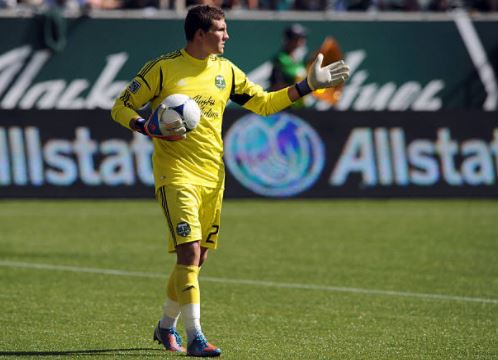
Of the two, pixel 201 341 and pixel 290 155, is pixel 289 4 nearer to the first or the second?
pixel 290 155

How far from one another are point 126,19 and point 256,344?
15.9m

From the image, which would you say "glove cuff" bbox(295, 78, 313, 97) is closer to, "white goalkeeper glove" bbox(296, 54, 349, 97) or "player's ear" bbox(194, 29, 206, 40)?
"white goalkeeper glove" bbox(296, 54, 349, 97)

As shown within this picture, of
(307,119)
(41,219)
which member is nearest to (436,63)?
(307,119)

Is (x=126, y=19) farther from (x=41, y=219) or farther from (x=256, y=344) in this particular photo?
(x=256, y=344)

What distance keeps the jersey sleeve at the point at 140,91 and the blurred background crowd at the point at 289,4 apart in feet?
48.0

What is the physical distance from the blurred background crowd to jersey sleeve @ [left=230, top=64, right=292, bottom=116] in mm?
14282

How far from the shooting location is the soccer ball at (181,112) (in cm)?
738

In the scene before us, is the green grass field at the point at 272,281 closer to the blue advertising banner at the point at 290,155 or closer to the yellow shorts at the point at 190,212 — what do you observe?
the blue advertising banner at the point at 290,155

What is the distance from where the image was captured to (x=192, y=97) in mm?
7770

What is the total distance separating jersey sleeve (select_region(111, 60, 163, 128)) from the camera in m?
7.72

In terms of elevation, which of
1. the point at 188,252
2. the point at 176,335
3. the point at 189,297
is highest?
the point at 188,252

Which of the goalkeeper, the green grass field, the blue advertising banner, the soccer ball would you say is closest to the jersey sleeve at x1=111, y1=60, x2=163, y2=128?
the goalkeeper

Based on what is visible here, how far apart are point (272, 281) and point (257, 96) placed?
3452 millimetres

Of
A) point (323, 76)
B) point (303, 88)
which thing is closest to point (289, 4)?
point (303, 88)
